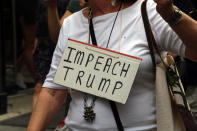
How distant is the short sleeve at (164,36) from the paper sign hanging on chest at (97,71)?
0.14m

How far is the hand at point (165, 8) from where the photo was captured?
5.66ft

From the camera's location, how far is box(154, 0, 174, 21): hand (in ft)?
5.66

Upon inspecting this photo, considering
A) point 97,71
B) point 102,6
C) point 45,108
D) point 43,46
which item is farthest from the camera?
point 43,46

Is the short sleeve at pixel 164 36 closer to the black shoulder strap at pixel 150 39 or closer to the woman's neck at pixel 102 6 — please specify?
the black shoulder strap at pixel 150 39

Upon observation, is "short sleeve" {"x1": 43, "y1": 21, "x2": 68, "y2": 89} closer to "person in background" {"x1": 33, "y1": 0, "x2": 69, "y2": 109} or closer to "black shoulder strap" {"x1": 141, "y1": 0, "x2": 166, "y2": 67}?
"black shoulder strap" {"x1": 141, "y1": 0, "x2": 166, "y2": 67}

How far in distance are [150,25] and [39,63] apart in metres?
2.45

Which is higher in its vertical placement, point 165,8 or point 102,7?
point 165,8

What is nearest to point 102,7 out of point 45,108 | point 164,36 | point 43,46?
point 164,36

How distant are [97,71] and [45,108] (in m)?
0.46

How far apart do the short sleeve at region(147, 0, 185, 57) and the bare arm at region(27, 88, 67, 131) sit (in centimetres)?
70

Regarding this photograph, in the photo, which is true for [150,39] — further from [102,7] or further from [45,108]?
[45,108]

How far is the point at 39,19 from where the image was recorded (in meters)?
4.32

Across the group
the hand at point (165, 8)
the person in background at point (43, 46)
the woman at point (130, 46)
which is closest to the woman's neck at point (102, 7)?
the woman at point (130, 46)

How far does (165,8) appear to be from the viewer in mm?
1737
